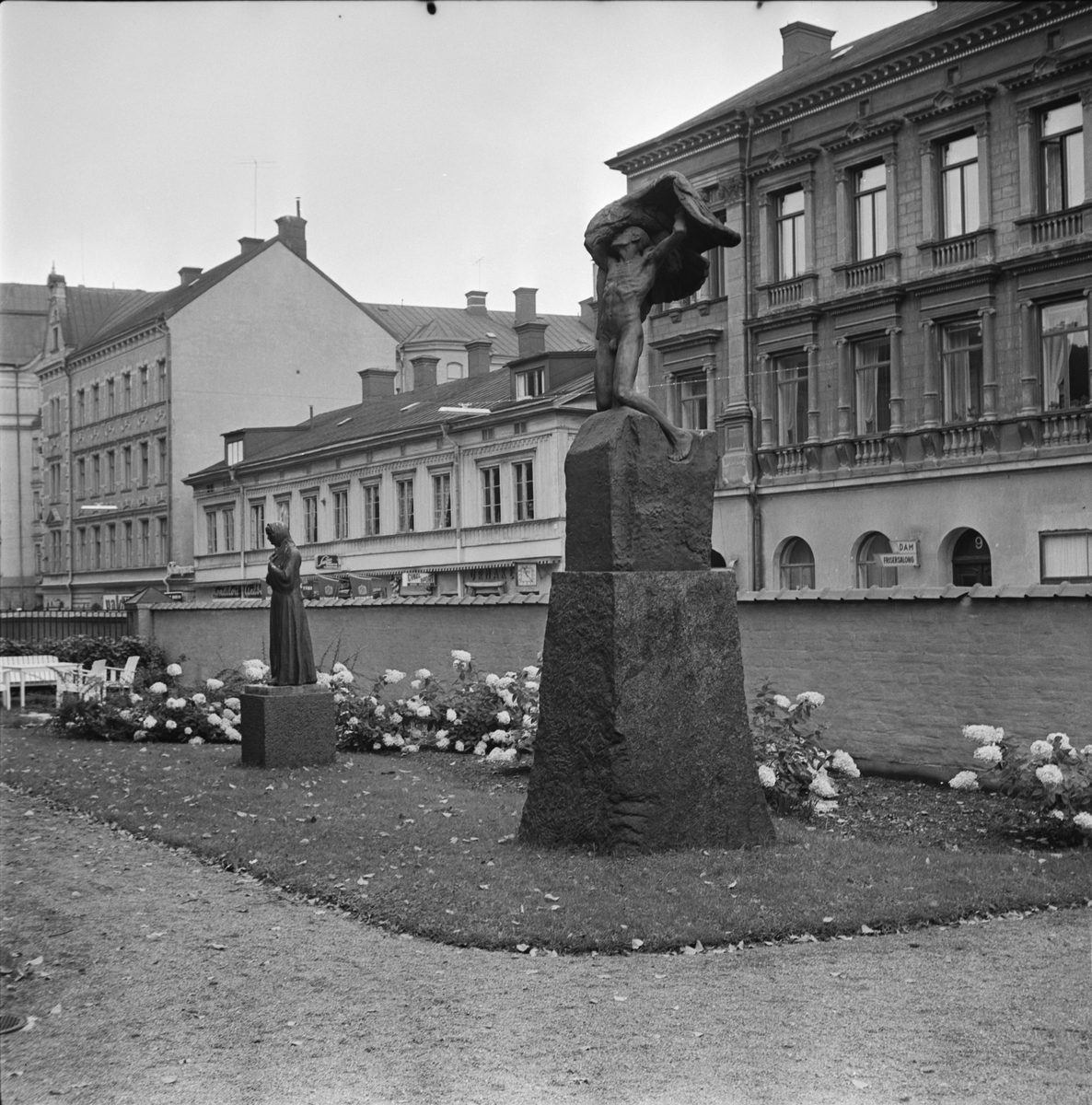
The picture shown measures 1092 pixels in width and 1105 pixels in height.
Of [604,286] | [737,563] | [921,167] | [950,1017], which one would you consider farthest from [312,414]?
[950,1017]

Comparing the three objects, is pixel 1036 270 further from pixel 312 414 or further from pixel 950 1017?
pixel 312 414

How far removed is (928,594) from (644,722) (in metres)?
5.21

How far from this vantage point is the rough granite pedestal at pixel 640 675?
28.2 feet

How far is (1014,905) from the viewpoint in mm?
7605

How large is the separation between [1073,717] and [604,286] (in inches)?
221

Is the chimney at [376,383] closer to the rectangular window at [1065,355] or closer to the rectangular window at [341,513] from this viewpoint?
the rectangular window at [341,513]

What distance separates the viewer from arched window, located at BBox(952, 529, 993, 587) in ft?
93.7

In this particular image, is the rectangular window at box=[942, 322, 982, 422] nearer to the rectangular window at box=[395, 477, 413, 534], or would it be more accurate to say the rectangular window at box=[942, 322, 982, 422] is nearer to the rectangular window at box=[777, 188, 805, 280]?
the rectangular window at box=[777, 188, 805, 280]

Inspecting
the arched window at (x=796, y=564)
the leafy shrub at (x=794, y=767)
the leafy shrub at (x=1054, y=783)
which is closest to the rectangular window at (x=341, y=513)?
the arched window at (x=796, y=564)

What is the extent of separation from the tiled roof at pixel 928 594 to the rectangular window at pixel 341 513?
36.3 m

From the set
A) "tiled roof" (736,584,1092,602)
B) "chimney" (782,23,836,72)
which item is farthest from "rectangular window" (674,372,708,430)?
"tiled roof" (736,584,1092,602)

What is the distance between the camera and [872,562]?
101 ft

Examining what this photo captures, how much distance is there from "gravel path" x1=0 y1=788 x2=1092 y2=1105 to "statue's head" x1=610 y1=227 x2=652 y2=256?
4.65m

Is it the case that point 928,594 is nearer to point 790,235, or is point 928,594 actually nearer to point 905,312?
point 905,312
